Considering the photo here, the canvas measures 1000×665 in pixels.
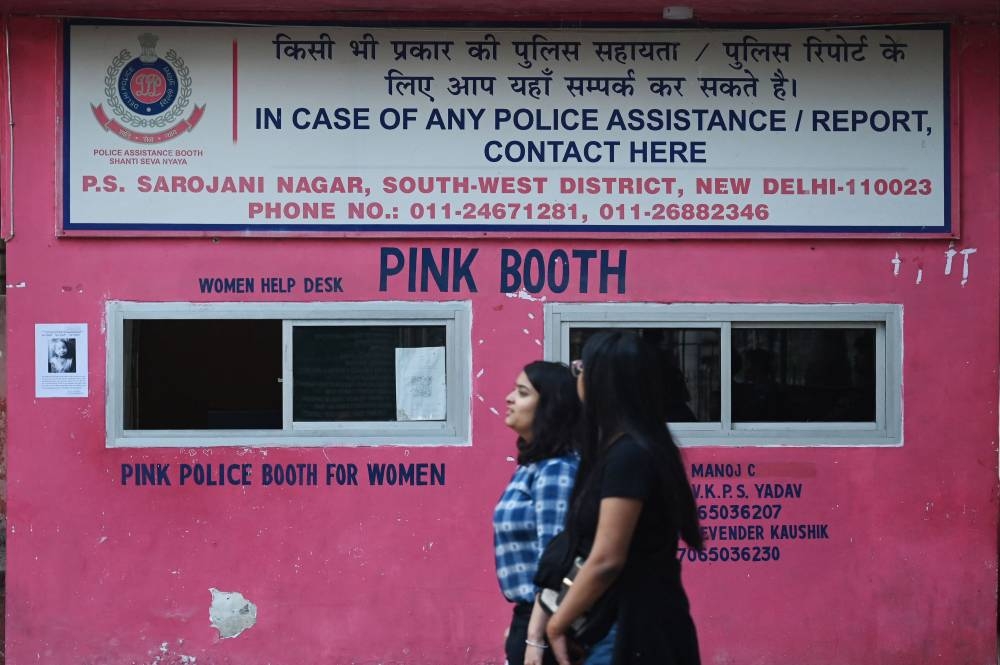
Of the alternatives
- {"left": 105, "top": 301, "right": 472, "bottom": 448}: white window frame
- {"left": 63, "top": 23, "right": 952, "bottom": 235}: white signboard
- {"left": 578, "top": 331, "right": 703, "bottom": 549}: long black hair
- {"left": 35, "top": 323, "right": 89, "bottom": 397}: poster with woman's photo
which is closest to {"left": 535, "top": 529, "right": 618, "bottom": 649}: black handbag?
{"left": 578, "top": 331, "right": 703, "bottom": 549}: long black hair

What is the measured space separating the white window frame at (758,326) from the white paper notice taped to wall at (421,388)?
0.59 meters

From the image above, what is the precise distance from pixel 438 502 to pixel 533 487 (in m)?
2.36

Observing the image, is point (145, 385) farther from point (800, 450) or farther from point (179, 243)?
point (800, 450)

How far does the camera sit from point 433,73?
614 cm

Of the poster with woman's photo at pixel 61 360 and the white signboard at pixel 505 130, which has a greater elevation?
the white signboard at pixel 505 130

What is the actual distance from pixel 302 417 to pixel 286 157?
1348 millimetres

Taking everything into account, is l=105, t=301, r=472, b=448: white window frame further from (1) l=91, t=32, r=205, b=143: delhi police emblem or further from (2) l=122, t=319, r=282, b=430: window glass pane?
(1) l=91, t=32, r=205, b=143: delhi police emblem

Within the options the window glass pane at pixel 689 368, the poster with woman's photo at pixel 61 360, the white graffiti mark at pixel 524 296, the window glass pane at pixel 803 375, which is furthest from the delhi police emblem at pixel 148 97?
the window glass pane at pixel 803 375

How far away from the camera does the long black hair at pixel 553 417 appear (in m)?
3.89

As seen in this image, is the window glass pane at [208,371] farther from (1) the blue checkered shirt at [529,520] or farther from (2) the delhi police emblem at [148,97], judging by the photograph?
(1) the blue checkered shirt at [529,520]

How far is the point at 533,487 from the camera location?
3842 millimetres

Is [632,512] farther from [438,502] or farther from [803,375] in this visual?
[803,375]

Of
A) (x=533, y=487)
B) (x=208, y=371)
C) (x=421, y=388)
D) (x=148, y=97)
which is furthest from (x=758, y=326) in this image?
(x=148, y=97)

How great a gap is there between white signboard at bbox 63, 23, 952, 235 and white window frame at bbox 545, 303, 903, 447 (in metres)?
0.42
